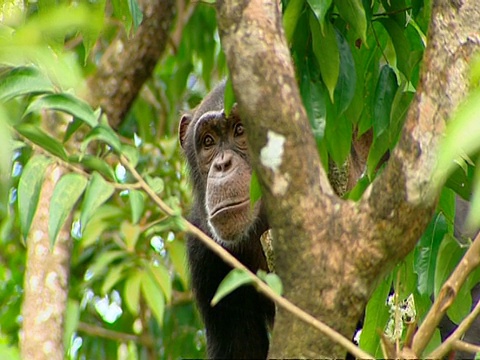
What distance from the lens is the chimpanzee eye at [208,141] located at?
363cm

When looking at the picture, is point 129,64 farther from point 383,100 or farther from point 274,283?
point 274,283

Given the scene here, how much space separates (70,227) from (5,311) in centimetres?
142

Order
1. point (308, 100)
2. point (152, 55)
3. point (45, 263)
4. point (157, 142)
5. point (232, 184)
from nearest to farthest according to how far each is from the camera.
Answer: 1. point (308, 100)
2. point (232, 184)
3. point (45, 263)
4. point (152, 55)
5. point (157, 142)

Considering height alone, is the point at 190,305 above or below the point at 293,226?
below

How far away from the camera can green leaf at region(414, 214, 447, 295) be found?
215 cm

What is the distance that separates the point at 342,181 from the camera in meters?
2.59

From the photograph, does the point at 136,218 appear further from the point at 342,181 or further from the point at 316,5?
the point at 342,181

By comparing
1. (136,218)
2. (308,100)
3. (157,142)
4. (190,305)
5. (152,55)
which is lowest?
(190,305)

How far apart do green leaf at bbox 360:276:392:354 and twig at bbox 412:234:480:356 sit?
77cm

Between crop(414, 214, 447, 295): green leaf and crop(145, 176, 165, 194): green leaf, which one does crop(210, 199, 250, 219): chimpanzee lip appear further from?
crop(145, 176, 165, 194): green leaf

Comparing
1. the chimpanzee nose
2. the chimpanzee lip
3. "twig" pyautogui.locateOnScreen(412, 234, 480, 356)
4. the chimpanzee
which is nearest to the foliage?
"twig" pyautogui.locateOnScreen(412, 234, 480, 356)

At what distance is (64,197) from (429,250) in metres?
1.05

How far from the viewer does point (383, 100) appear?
81.2 inches

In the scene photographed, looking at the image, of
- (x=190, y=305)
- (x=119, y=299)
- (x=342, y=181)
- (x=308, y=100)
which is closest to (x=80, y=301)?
(x=119, y=299)
